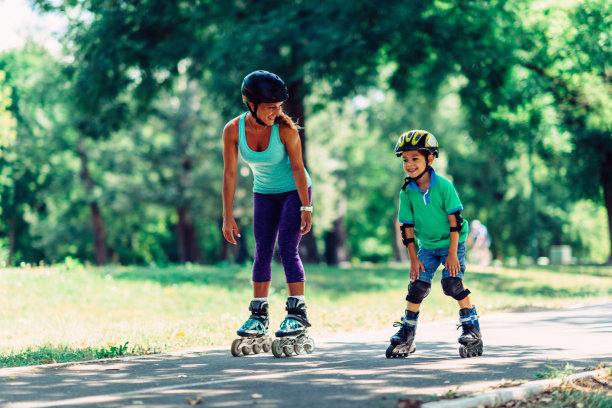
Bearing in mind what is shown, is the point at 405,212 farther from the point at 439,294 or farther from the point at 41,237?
the point at 41,237

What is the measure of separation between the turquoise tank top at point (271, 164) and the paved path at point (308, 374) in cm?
142

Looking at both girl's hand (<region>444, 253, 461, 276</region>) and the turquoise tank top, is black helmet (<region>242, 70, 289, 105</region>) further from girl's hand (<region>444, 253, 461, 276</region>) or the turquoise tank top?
girl's hand (<region>444, 253, 461, 276</region>)

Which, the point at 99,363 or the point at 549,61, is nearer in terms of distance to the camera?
the point at 99,363

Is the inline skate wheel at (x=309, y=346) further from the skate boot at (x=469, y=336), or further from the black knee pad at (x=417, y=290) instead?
the skate boot at (x=469, y=336)

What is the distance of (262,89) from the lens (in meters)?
5.69

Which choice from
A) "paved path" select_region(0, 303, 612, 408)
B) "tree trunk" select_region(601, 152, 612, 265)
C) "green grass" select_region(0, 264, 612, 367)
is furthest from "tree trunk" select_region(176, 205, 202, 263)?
"paved path" select_region(0, 303, 612, 408)

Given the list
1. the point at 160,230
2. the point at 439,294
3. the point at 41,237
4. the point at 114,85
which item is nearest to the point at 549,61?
the point at 439,294

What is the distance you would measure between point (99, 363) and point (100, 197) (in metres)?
31.6

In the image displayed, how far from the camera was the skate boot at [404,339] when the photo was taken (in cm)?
590

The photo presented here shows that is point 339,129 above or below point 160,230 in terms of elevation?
above

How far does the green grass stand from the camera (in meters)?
7.15

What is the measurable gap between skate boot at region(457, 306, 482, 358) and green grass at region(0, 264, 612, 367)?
2426 mm

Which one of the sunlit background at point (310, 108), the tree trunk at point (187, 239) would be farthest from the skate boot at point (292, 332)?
the tree trunk at point (187, 239)

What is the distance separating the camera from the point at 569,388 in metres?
4.65
